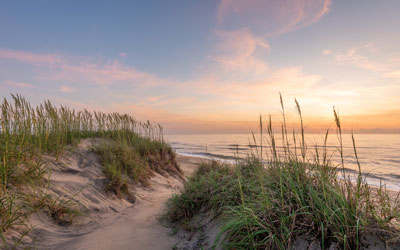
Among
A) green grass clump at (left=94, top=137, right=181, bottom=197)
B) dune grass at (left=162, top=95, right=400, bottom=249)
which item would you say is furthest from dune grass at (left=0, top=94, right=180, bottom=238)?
dune grass at (left=162, top=95, right=400, bottom=249)


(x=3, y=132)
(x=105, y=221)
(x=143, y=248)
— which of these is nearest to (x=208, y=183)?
(x=143, y=248)

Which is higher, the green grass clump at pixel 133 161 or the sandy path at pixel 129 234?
the green grass clump at pixel 133 161

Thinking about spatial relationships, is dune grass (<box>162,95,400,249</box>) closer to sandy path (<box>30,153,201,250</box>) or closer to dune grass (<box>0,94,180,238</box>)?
sandy path (<box>30,153,201,250</box>)

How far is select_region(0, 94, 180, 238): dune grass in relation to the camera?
3.56 m

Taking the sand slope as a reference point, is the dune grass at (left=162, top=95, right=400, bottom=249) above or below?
above

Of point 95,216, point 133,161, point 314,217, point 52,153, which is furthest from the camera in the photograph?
point 133,161

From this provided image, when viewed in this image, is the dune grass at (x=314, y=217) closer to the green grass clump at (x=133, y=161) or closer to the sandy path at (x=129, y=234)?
the sandy path at (x=129, y=234)

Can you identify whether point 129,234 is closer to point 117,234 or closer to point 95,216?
point 117,234

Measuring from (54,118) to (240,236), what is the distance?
6.45 metres

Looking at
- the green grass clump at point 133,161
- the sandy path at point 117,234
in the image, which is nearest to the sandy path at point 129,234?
the sandy path at point 117,234

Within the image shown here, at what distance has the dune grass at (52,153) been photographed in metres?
3.56

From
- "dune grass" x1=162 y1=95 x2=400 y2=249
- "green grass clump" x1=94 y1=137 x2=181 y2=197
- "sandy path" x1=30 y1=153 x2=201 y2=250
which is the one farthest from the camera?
"green grass clump" x1=94 y1=137 x2=181 y2=197

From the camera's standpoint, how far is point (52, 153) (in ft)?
19.3

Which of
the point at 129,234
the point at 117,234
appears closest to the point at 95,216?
the point at 117,234
